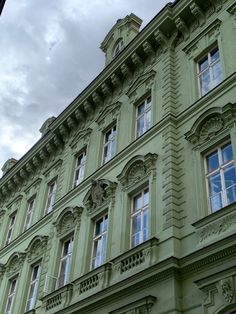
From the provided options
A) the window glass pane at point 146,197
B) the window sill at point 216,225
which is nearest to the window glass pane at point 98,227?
the window glass pane at point 146,197

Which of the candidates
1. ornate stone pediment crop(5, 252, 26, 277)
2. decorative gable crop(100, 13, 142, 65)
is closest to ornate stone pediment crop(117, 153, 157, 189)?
ornate stone pediment crop(5, 252, 26, 277)

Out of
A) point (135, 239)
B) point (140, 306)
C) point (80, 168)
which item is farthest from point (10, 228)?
point (140, 306)

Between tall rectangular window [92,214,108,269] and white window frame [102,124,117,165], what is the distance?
277cm

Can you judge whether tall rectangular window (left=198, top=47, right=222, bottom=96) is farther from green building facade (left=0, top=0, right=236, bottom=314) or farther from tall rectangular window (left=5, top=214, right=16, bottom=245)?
tall rectangular window (left=5, top=214, right=16, bottom=245)

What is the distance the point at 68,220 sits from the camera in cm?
1856

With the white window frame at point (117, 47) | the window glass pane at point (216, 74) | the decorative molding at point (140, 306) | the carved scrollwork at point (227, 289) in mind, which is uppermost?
the white window frame at point (117, 47)

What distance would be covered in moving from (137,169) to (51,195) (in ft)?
26.2

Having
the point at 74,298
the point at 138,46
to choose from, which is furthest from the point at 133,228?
the point at 138,46

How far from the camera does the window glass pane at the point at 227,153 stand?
42.2 ft

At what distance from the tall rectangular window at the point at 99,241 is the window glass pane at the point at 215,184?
14.9 feet

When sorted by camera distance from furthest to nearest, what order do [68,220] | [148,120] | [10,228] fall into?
1. [10,228]
2. [68,220]
3. [148,120]

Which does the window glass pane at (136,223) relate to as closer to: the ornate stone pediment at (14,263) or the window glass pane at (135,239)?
the window glass pane at (135,239)

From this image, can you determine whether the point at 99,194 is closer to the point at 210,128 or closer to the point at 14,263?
the point at 210,128

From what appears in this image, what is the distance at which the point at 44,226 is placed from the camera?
20.9 m
